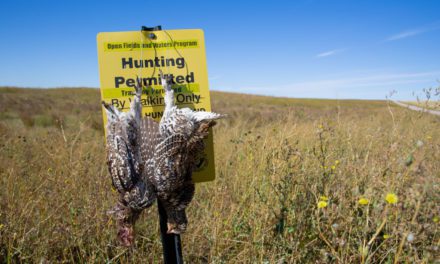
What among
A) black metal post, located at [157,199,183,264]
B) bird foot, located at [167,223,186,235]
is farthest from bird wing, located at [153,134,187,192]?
black metal post, located at [157,199,183,264]

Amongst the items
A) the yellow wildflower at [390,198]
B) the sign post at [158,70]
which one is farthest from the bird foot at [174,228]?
the yellow wildflower at [390,198]

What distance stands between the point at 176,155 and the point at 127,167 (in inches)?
9.6

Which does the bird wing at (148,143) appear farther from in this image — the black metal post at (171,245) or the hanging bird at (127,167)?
the black metal post at (171,245)

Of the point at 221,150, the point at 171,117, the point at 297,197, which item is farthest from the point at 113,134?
the point at 221,150

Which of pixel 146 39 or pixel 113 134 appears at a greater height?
pixel 146 39

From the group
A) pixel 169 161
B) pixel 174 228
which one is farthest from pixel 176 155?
pixel 174 228

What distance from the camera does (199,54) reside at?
1.76 meters

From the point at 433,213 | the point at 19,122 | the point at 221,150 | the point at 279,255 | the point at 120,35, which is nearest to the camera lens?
the point at 433,213

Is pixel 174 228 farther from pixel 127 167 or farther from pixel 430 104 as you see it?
pixel 430 104

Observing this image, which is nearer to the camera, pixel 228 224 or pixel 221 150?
pixel 228 224

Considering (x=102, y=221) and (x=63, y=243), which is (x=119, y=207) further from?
(x=63, y=243)

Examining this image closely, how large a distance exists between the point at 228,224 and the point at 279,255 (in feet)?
1.76

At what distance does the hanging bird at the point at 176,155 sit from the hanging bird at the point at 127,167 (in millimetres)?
66

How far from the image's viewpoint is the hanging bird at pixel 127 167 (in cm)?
134
